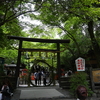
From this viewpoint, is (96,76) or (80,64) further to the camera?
(80,64)

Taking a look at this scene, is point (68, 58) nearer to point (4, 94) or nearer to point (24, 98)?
point (24, 98)

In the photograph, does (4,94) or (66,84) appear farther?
(66,84)

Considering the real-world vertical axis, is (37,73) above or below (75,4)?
below

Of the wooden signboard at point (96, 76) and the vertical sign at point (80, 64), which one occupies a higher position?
the vertical sign at point (80, 64)

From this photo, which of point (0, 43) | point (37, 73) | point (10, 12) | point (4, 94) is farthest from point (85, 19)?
point (37, 73)

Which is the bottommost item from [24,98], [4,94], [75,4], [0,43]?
[24,98]

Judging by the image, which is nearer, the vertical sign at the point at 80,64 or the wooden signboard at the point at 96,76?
the wooden signboard at the point at 96,76

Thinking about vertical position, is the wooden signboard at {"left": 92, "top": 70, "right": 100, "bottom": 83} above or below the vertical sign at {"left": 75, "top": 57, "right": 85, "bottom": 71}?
below

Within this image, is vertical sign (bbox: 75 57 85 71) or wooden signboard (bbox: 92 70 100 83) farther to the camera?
vertical sign (bbox: 75 57 85 71)

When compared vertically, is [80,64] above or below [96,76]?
above

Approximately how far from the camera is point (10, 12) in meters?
9.55

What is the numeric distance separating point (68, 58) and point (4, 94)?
1713 centimetres

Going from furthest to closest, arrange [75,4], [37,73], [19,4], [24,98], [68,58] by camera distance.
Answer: [68,58] < [37,73] < [19,4] < [75,4] < [24,98]

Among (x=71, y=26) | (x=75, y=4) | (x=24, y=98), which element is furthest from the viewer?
(x=71, y=26)
